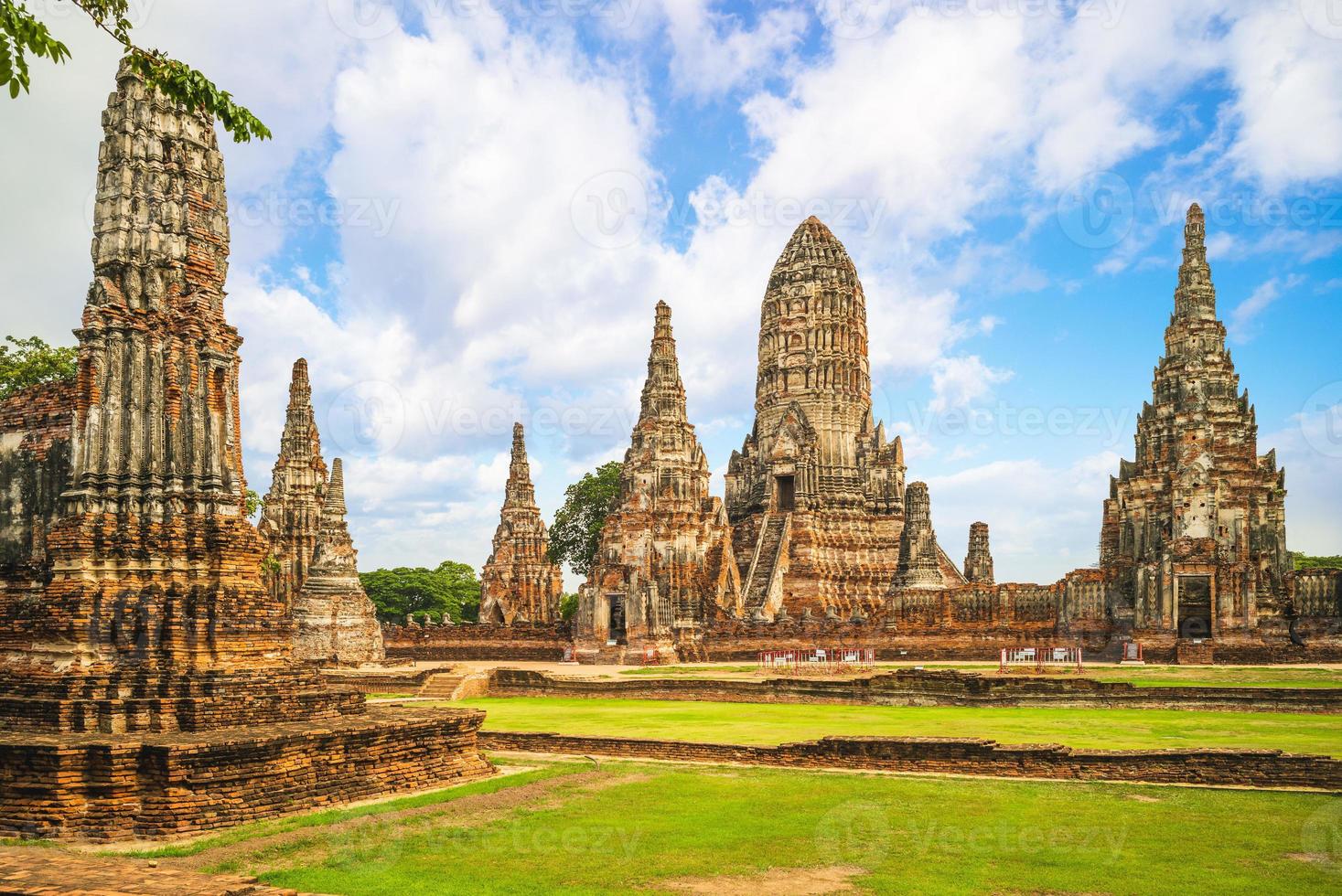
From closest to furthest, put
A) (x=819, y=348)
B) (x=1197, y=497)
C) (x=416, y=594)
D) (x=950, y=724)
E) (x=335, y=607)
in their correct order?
(x=950, y=724)
(x=1197, y=497)
(x=335, y=607)
(x=819, y=348)
(x=416, y=594)

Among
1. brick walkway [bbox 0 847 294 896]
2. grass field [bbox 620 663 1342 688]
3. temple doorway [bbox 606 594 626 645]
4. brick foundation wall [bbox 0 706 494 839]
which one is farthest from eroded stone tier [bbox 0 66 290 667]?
temple doorway [bbox 606 594 626 645]

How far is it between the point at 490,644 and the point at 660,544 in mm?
8427

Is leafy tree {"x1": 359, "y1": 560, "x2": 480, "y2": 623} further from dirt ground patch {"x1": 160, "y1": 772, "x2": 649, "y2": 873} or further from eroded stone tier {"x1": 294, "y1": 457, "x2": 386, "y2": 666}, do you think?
dirt ground patch {"x1": 160, "y1": 772, "x2": 649, "y2": 873}

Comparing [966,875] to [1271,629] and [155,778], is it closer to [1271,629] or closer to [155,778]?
[155,778]

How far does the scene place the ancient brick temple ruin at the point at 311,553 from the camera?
124 ft

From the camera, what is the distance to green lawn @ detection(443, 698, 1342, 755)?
16.4 meters

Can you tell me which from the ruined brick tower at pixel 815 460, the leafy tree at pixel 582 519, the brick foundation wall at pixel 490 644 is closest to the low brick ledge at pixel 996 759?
the brick foundation wall at pixel 490 644

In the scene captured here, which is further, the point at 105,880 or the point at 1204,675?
the point at 1204,675

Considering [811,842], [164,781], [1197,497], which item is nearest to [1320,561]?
[1197,497]

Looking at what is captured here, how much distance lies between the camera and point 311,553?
4644 cm

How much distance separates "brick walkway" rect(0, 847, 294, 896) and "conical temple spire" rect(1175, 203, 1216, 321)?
39.6 metres

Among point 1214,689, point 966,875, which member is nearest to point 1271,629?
point 1214,689

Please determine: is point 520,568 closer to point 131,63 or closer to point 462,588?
point 462,588

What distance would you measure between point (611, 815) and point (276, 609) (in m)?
5.63
